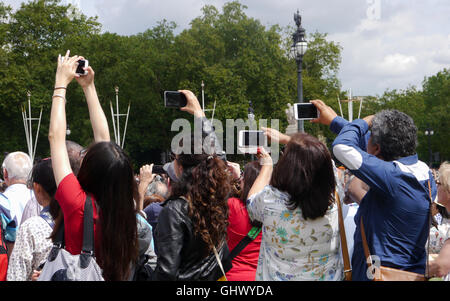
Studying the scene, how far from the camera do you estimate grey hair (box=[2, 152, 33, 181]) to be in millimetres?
5496

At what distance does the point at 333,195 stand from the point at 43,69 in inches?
1678

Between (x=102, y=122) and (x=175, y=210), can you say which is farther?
(x=102, y=122)

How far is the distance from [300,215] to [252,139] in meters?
0.77

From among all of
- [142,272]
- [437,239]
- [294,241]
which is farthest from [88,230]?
[437,239]

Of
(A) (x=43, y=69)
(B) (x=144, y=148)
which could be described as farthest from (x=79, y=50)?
(B) (x=144, y=148)

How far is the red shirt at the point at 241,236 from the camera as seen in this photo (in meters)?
3.65

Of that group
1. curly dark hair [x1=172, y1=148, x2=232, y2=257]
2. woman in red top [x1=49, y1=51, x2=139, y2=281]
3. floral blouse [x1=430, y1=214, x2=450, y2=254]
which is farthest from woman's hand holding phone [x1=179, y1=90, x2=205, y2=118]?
floral blouse [x1=430, y1=214, x2=450, y2=254]

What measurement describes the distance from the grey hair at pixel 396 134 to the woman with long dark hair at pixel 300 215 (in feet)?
1.39

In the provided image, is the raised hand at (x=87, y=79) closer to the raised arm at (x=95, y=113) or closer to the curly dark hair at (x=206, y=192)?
the raised arm at (x=95, y=113)

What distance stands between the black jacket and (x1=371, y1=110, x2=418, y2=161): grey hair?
51.1 inches

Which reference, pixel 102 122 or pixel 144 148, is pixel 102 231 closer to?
pixel 102 122

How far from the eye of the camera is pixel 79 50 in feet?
143

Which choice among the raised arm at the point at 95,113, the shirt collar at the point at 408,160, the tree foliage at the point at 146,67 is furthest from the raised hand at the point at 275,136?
the tree foliage at the point at 146,67

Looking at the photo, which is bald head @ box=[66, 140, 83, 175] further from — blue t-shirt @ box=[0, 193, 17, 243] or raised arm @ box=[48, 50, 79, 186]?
blue t-shirt @ box=[0, 193, 17, 243]
